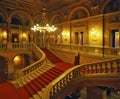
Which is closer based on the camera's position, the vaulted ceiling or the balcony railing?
the balcony railing

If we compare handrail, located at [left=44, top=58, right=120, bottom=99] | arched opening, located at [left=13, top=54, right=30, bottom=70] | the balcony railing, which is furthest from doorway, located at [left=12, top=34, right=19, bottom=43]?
handrail, located at [left=44, top=58, right=120, bottom=99]

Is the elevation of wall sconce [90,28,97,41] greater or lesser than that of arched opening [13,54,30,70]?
greater

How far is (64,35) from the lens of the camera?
1653 cm

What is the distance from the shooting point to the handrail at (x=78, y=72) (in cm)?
663

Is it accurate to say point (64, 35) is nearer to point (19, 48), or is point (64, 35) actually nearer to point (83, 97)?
point (19, 48)

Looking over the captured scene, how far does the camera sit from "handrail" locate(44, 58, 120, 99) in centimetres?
663

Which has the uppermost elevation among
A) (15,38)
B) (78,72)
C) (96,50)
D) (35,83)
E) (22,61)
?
(15,38)

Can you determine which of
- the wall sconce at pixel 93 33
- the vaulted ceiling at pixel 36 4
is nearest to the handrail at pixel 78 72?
the wall sconce at pixel 93 33

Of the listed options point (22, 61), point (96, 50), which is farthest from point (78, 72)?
point (22, 61)

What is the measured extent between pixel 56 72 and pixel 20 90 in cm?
292

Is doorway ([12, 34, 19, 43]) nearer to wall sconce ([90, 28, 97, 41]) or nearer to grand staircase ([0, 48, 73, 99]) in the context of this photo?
grand staircase ([0, 48, 73, 99])

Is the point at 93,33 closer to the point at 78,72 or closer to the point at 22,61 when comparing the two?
the point at 78,72

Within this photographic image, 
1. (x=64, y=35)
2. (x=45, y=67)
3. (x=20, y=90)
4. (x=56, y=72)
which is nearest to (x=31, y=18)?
(x=64, y=35)

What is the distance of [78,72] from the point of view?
797 cm
